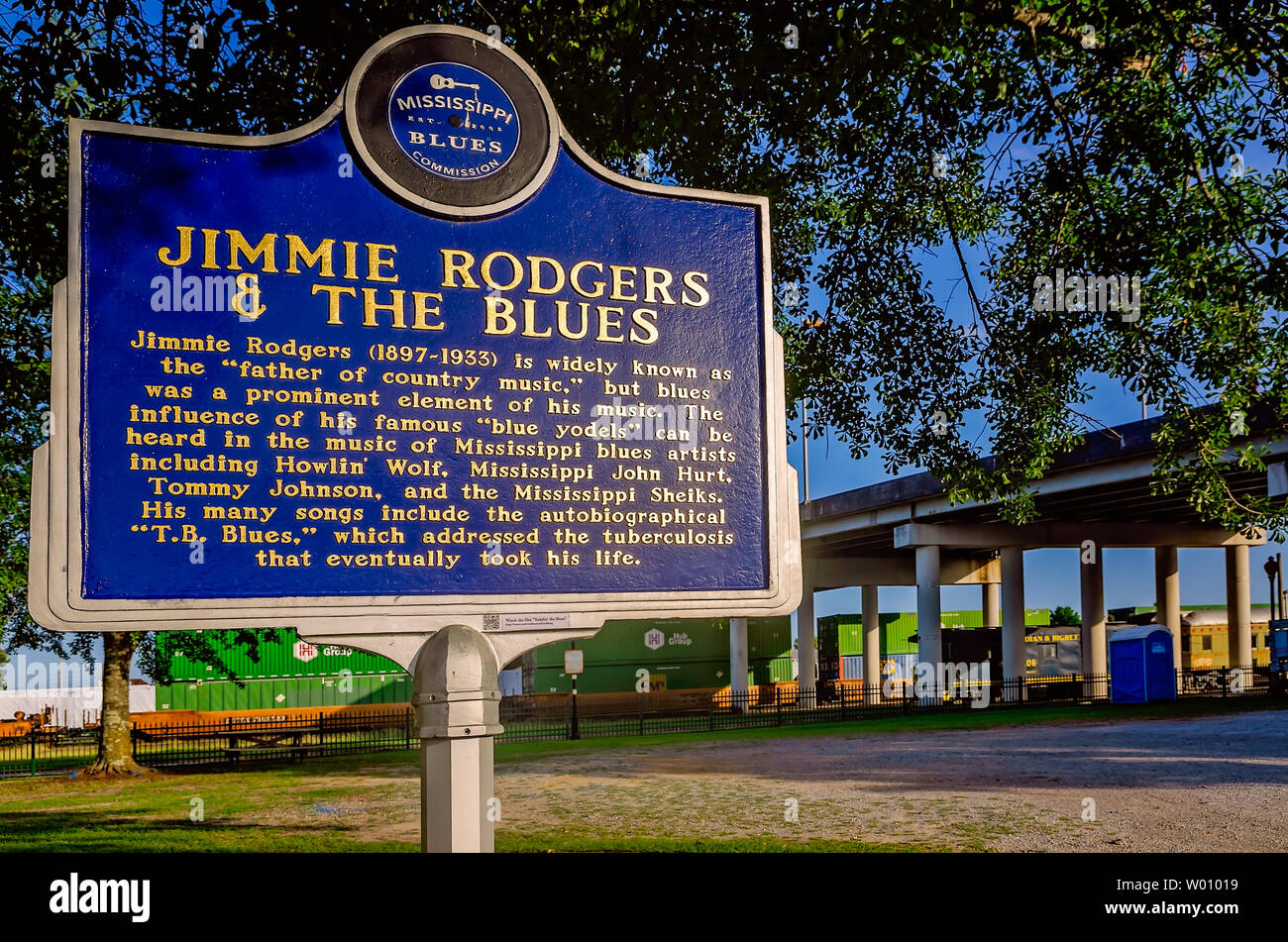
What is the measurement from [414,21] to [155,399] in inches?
203

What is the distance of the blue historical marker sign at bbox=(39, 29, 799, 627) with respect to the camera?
4348 mm

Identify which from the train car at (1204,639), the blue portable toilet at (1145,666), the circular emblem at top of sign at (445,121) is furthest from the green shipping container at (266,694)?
the train car at (1204,639)

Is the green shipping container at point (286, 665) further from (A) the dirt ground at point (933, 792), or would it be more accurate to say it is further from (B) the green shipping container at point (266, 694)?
(A) the dirt ground at point (933, 792)

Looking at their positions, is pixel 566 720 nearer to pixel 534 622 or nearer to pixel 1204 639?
pixel 534 622

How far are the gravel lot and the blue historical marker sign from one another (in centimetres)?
890

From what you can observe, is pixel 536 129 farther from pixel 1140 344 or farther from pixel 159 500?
pixel 1140 344

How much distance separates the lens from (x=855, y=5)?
7961 millimetres

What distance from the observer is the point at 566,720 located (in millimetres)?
40906

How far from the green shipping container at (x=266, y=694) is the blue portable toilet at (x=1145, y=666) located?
1076 inches

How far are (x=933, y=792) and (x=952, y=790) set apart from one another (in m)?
0.36

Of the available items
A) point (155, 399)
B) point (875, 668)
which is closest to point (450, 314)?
point (155, 399)

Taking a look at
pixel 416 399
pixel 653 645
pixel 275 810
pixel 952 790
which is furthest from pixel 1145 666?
pixel 416 399

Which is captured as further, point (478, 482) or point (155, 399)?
point (478, 482)
